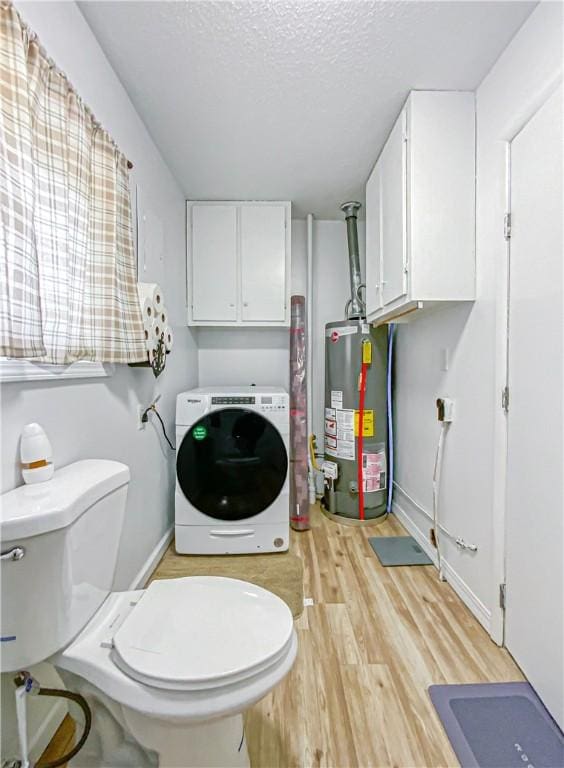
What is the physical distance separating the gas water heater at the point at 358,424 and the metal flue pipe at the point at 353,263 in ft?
0.54

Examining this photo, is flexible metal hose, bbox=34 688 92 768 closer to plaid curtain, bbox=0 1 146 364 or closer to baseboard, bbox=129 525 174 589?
baseboard, bbox=129 525 174 589

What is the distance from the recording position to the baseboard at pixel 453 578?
1.47 metres

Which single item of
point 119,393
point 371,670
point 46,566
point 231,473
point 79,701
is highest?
point 119,393

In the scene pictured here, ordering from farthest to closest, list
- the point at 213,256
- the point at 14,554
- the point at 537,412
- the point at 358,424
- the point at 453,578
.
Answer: the point at 213,256 < the point at 358,424 < the point at 453,578 < the point at 537,412 < the point at 14,554

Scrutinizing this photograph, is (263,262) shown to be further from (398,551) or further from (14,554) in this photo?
(14,554)

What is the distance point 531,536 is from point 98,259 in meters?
1.80

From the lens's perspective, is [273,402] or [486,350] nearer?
[486,350]

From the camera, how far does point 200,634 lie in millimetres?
862

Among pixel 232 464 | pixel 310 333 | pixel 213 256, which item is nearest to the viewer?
pixel 232 464

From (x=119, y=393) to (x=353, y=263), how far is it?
1.96 meters

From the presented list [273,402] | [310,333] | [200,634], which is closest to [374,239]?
[310,333]

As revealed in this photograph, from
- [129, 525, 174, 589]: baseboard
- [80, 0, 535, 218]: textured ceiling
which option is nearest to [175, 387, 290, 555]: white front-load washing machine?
[129, 525, 174, 589]: baseboard

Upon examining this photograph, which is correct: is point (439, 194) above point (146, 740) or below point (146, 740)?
above

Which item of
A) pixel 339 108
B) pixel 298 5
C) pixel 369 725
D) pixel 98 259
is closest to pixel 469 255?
pixel 339 108
